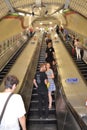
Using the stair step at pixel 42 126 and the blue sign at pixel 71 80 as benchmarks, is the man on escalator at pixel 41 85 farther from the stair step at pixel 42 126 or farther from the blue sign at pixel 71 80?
the blue sign at pixel 71 80

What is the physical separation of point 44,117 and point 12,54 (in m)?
10.1

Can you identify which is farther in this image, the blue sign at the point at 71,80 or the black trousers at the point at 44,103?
the blue sign at the point at 71,80

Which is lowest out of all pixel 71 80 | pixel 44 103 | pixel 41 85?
pixel 71 80

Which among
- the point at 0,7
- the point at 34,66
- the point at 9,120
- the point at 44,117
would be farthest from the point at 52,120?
the point at 0,7

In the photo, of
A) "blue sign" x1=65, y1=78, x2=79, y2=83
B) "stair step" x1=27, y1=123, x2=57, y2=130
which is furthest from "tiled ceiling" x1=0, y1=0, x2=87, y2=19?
"stair step" x1=27, y1=123, x2=57, y2=130

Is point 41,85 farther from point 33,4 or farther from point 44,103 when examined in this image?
point 33,4

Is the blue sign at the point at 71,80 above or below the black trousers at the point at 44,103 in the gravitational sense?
below

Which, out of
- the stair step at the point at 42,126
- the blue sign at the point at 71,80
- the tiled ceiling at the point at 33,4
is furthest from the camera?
the tiled ceiling at the point at 33,4

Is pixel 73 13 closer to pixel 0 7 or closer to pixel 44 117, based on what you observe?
pixel 0 7

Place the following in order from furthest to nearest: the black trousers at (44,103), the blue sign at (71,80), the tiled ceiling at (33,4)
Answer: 1. the tiled ceiling at (33,4)
2. the blue sign at (71,80)
3. the black trousers at (44,103)

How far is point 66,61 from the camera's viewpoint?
48.7 feet

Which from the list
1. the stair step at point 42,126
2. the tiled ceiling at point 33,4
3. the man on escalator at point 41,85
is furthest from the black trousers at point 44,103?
the tiled ceiling at point 33,4

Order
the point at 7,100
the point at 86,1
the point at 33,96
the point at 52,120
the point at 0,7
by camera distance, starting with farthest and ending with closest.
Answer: the point at 0,7 → the point at 86,1 → the point at 33,96 → the point at 52,120 → the point at 7,100

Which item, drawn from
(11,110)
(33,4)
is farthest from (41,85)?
(33,4)
